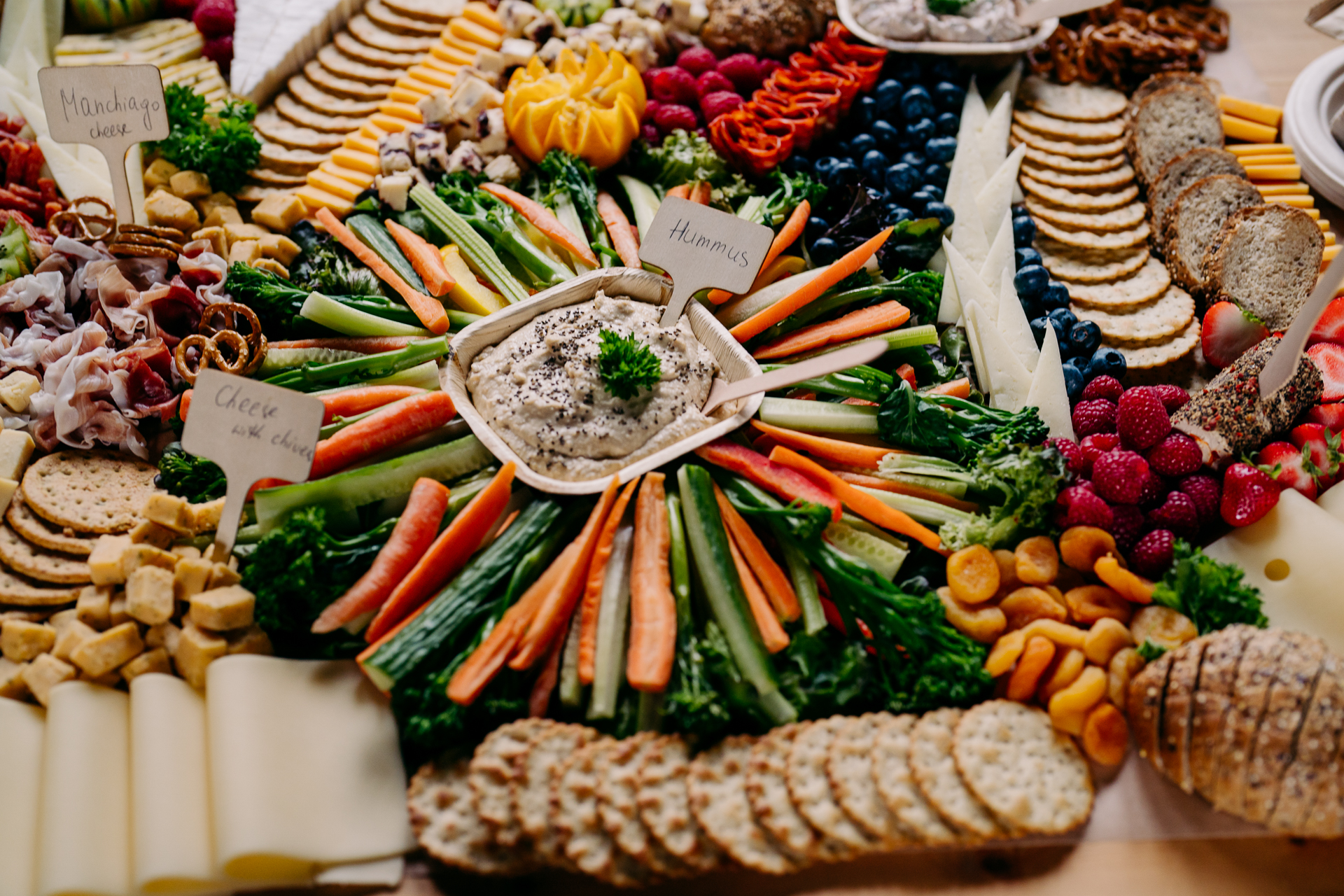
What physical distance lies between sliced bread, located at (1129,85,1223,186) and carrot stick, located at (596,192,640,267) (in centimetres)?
253

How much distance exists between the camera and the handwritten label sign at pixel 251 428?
2.58m

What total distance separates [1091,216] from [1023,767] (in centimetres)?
274

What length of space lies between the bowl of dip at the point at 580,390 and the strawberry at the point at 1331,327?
2.29 metres

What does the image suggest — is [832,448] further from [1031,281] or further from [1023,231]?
[1023,231]

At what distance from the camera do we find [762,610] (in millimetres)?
2668

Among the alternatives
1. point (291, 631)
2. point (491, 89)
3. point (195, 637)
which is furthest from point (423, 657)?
point (491, 89)

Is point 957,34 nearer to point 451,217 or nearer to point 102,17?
point 451,217

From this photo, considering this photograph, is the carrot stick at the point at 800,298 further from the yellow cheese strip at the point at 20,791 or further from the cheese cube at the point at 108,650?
the yellow cheese strip at the point at 20,791

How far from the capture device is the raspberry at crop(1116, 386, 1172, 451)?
118 inches

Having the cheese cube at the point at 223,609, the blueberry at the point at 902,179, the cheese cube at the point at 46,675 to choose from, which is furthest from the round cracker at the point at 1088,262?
the cheese cube at the point at 46,675

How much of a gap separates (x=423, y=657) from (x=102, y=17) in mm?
4094

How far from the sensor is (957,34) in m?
4.37

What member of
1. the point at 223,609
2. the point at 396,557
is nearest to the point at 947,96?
the point at 396,557

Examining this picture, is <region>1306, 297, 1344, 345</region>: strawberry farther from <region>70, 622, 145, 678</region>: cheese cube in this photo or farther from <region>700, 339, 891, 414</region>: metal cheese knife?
<region>70, 622, 145, 678</region>: cheese cube
